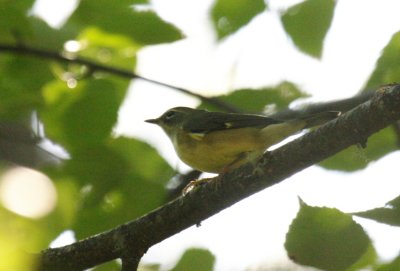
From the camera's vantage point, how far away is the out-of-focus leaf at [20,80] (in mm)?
2734

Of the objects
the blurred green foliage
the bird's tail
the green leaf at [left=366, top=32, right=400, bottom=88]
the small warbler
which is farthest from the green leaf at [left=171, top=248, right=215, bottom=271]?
the small warbler

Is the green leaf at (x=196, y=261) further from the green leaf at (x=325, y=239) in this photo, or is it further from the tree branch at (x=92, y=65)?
the tree branch at (x=92, y=65)

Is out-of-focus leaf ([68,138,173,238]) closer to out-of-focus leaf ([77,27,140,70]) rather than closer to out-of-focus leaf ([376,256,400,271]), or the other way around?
out-of-focus leaf ([77,27,140,70])

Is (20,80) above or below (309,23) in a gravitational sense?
above

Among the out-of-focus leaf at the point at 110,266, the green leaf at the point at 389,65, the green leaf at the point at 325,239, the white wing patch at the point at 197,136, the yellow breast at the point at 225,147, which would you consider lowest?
the green leaf at the point at 325,239

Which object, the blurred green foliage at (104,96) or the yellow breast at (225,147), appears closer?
the blurred green foliage at (104,96)

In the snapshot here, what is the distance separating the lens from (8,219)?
1.42 meters

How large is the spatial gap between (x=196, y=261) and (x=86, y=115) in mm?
832

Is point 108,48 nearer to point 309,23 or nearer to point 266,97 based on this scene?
point 266,97

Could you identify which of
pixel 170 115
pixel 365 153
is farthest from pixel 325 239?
pixel 170 115

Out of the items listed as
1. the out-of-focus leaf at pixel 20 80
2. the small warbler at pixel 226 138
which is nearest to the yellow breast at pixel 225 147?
the small warbler at pixel 226 138

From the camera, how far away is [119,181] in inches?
105

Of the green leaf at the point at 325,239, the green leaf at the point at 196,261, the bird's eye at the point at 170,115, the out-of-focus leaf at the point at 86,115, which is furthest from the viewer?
the bird's eye at the point at 170,115

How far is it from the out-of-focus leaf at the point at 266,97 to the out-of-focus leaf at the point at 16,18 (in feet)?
3.26
